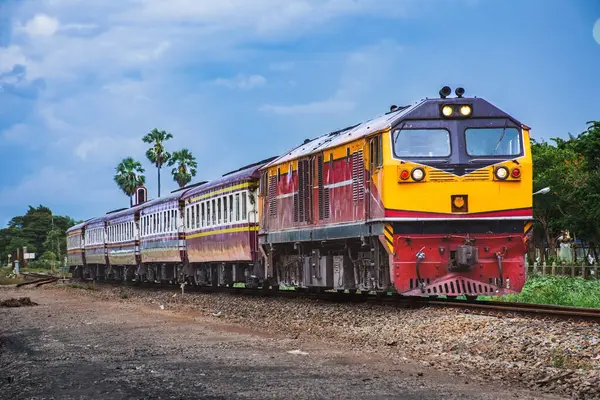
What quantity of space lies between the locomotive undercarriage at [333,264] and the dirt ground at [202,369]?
109 inches

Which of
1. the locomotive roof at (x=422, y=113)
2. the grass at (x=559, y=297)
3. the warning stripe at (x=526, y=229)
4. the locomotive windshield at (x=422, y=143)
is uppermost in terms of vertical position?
the locomotive roof at (x=422, y=113)

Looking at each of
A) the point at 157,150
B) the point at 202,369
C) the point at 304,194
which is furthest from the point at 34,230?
the point at 202,369

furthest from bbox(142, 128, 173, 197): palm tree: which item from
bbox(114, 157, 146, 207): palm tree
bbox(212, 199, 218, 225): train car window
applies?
bbox(212, 199, 218, 225): train car window

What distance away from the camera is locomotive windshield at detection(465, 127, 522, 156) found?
675 inches

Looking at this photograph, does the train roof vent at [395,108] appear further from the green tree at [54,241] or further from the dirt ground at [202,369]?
the green tree at [54,241]

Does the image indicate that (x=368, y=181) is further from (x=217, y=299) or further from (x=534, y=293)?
(x=217, y=299)

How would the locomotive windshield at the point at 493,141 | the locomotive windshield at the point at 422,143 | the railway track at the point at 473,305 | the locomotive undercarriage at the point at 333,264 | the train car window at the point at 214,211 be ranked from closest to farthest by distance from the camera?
the railway track at the point at 473,305 → the locomotive windshield at the point at 422,143 → the locomotive windshield at the point at 493,141 → the locomotive undercarriage at the point at 333,264 → the train car window at the point at 214,211

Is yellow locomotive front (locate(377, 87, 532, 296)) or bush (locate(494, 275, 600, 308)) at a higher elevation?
yellow locomotive front (locate(377, 87, 532, 296))

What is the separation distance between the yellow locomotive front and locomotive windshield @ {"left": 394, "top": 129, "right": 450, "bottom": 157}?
2 centimetres

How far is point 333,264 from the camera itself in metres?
20.5

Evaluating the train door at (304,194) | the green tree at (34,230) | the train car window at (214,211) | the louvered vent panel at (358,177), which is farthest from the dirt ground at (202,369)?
the green tree at (34,230)

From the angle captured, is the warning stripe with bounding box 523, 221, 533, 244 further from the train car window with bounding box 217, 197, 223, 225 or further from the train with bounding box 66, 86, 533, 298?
the train car window with bounding box 217, 197, 223, 225

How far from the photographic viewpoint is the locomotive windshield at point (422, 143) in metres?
17.0

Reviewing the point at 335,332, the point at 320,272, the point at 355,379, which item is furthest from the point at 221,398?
the point at 320,272
